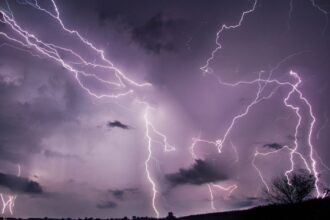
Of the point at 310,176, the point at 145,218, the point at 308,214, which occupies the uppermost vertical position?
the point at 310,176

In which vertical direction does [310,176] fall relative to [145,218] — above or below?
above

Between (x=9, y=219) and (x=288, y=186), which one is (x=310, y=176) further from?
(x=9, y=219)

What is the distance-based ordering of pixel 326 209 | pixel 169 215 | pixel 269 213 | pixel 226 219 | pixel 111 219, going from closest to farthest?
pixel 326 209 → pixel 269 213 → pixel 226 219 → pixel 169 215 → pixel 111 219

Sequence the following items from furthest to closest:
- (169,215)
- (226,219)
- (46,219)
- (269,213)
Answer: (46,219)
(169,215)
(226,219)
(269,213)

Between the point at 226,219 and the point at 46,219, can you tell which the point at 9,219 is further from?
the point at 226,219

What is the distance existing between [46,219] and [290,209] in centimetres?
3476

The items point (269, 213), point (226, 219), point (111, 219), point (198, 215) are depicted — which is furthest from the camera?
point (111, 219)

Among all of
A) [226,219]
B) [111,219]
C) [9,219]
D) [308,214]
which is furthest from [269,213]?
[9,219]

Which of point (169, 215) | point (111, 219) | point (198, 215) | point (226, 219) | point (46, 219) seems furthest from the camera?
point (46, 219)

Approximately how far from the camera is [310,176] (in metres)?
34.0

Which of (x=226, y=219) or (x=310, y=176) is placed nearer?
(x=226, y=219)

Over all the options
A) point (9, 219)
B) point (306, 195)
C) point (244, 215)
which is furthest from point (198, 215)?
point (9, 219)

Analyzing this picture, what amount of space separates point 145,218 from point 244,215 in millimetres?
17013

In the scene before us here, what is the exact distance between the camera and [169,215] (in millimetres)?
28859
